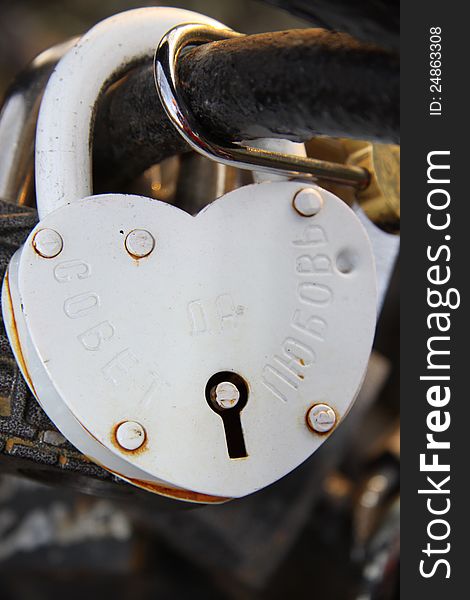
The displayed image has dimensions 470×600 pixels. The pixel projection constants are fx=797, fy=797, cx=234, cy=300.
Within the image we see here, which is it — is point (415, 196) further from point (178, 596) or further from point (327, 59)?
point (178, 596)

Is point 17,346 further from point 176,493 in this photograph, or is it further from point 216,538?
point 216,538

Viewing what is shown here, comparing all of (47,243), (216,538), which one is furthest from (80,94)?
(216,538)

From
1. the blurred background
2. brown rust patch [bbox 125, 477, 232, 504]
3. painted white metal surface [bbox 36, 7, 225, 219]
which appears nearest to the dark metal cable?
painted white metal surface [bbox 36, 7, 225, 219]

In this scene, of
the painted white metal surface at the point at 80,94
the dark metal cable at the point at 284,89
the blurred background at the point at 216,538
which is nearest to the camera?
the dark metal cable at the point at 284,89

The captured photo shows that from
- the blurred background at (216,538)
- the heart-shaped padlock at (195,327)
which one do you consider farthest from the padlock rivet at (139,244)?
the blurred background at (216,538)

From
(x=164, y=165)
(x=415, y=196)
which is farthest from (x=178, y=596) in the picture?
(x=415, y=196)

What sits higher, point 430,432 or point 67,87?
point 67,87

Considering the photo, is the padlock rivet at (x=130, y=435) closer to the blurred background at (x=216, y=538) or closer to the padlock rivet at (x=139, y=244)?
the padlock rivet at (x=139, y=244)
